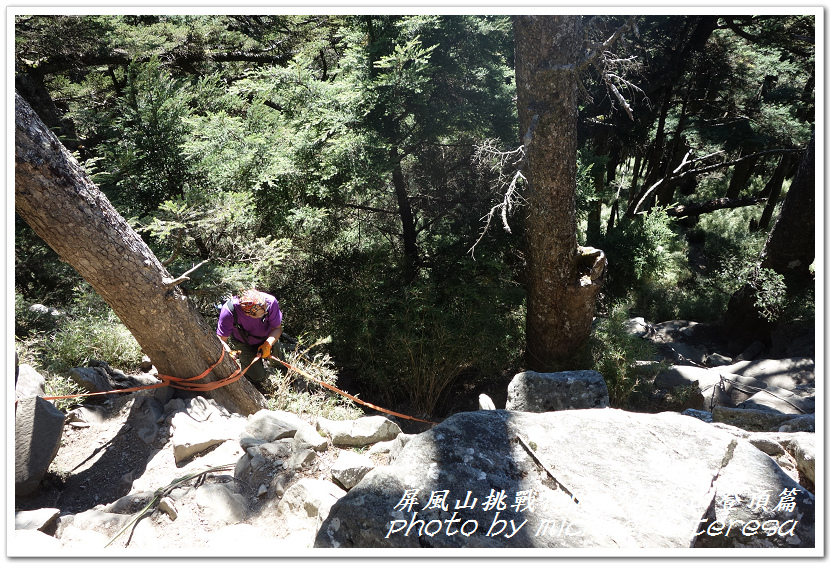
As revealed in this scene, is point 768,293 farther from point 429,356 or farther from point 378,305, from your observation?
point 378,305

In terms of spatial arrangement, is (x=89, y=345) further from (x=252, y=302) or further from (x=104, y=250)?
(x=104, y=250)

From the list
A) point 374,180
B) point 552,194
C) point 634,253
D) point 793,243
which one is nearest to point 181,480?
point 374,180

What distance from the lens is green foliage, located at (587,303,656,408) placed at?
593cm


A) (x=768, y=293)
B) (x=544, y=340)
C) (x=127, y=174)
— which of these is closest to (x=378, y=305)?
(x=544, y=340)

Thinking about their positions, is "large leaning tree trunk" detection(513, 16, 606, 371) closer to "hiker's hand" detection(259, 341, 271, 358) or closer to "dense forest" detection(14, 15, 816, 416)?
"dense forest" detection(14, 15, 816, 416)

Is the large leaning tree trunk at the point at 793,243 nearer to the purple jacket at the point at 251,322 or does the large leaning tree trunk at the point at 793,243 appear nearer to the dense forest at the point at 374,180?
the dense forest at the point at 374,180

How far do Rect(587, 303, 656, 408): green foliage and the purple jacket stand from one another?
403 cm

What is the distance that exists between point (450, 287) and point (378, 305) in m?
Result: 1.02

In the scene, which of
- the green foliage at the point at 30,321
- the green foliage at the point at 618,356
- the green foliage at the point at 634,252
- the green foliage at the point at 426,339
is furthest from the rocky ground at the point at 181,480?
the green foliage at the point at 634,252

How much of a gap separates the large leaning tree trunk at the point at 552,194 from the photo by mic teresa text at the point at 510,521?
140 inches

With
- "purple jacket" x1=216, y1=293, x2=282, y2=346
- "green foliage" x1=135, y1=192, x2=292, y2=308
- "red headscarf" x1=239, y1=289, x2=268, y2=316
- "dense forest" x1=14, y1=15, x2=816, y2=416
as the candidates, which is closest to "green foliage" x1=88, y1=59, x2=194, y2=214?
"dense forest" x1=14, y1=15, x2=816, y2=416

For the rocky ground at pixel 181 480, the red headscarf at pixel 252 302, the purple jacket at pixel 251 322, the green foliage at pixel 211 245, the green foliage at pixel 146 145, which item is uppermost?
the green foliage at pixel 146 145

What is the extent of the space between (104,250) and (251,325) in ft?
5.62

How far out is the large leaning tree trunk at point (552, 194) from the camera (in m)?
4.88
